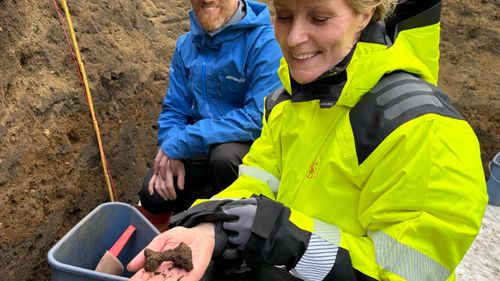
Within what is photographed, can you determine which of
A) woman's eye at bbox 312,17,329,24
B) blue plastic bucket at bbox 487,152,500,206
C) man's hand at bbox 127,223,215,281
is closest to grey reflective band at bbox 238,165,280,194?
man's hand at bbox 127,223,215,281

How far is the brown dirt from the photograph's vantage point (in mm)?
2508

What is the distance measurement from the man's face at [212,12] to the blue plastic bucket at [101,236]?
114cm

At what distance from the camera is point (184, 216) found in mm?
1570

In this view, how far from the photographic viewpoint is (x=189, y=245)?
4.75 ft

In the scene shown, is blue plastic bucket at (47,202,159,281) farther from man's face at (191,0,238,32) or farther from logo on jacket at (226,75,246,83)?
man's face at (191,0,238,32)

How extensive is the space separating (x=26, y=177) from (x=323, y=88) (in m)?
1.85

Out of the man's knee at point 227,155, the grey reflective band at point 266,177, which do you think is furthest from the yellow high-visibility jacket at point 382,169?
the man's knee at point 227,155

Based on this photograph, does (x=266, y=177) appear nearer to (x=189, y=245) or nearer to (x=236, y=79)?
(x=189, y=245)

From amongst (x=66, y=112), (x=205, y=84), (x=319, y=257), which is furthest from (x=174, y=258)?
(x=66, y=112)

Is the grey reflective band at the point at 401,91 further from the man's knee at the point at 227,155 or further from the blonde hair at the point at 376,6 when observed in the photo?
the man's knee at the point at 227,155

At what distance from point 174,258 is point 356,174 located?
62 centimetres

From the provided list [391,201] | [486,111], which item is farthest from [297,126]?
[486,111]

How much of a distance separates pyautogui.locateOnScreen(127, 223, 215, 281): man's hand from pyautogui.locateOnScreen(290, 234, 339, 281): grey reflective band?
0.31 metres

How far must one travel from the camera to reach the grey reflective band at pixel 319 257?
1.42 meters
